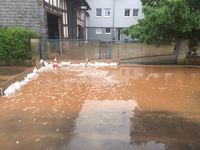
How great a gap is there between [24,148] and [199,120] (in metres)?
3.86

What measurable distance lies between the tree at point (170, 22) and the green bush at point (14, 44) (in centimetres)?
532

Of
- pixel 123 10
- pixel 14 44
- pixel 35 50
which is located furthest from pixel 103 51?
pixel 123 10

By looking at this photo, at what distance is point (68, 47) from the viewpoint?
1353 cm

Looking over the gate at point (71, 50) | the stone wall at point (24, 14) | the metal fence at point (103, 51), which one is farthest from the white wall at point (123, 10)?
the stone wall at point (24, 14)

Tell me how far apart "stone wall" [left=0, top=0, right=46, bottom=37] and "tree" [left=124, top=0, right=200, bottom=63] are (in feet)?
15.6

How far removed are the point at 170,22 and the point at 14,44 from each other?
25.5 ft

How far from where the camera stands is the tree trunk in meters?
12.3

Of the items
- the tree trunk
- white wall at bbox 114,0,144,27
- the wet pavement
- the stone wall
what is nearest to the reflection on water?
the wet pavement

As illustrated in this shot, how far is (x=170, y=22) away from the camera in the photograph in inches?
402

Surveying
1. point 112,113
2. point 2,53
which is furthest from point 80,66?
point 112,113

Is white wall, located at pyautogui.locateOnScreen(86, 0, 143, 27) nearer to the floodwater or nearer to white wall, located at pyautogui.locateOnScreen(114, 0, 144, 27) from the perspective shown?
white wall, located at pyautogui.locateOnScreen(114, 0, 144, 27)

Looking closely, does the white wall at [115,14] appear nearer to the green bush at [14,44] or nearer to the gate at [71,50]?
the gate at [71,50]

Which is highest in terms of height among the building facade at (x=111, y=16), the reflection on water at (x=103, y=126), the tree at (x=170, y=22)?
the building facade at (x=111, y=16)

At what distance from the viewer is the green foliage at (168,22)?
391 inches
